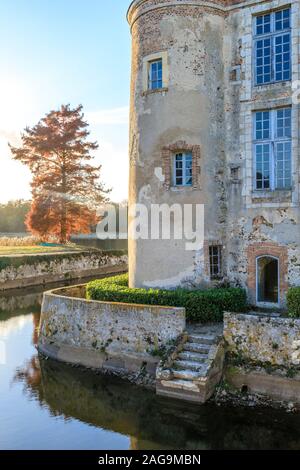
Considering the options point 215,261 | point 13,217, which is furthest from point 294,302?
point 13,217

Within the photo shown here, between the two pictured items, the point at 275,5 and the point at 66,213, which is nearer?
the point at 275,5

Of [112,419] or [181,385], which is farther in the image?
[181,385]

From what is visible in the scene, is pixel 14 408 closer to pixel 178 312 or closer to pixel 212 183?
pixel 178 312

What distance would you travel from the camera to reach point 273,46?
15156 millimetres

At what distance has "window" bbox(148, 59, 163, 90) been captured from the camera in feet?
53.1

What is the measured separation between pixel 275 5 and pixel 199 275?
373 inches

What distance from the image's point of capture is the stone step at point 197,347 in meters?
12.0

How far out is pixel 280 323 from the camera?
11.5 meters

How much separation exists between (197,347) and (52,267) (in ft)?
76.4

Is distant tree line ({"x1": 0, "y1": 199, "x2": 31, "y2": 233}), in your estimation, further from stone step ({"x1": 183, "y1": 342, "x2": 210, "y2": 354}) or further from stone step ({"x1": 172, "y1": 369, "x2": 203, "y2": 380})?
stone step ({"x1": 172, "y1": 369, "x2": 203, "y2": 380})

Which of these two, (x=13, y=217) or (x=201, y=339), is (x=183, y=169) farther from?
(x=13, y=217)

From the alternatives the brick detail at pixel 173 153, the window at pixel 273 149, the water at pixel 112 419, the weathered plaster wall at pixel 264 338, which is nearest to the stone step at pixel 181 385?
the water at pixel 112 419

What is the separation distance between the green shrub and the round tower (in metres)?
3.28

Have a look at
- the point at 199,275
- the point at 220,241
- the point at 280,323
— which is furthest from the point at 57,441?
the point at 220,241
